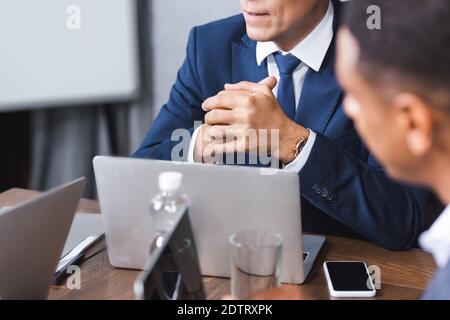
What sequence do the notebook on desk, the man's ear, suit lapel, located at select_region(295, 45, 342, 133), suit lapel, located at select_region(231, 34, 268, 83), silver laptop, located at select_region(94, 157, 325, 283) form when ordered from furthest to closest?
suit lapel, located at select_region(231, 34, 268, 83) < suit lapel, located at select_region(295, 45, 342, 133) < the notebook on desk < silver laptop, located at select_region(94, 157, 325, 283) < the man's ear

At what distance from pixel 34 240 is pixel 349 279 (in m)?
0.55

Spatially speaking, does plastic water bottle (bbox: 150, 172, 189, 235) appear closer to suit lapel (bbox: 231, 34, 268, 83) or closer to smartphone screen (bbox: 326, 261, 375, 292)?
smartphone screen (bbox: 326, 261, 375, 292)

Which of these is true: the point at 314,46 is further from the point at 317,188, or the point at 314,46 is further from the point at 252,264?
the point at 252,264

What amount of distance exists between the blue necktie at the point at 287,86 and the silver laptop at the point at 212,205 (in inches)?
24.5

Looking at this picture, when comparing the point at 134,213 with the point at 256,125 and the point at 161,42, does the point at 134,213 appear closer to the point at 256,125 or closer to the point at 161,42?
the point at 256,125

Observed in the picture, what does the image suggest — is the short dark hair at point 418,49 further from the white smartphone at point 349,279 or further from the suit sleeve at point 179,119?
the suit sleeve at point 179,119

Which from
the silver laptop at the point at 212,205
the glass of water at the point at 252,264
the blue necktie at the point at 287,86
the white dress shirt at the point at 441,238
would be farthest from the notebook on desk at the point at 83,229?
→ the white dress shirt at the point at 441,238

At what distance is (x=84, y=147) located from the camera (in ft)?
9.38

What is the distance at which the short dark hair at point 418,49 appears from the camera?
28.2 inches

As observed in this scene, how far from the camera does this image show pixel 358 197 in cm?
146

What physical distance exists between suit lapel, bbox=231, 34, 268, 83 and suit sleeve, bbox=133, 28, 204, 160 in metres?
0.12

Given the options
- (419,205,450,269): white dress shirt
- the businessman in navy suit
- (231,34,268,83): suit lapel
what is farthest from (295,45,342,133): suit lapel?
(419,205,450,269): white dress shirt

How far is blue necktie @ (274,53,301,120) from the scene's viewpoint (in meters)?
1.78
